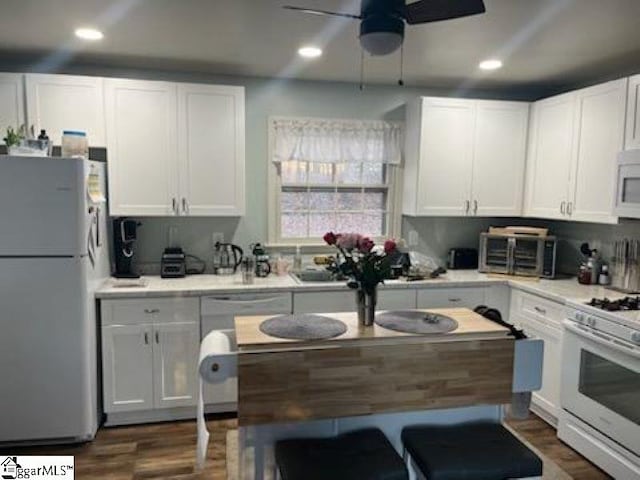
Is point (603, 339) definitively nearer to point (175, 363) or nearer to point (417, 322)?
point (417, 322)

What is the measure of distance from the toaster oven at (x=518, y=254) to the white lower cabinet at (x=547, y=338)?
341 millimetres

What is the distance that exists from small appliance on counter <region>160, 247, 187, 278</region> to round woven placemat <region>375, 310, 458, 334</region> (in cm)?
192

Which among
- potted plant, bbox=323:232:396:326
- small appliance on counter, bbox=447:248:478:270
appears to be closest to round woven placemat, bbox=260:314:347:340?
potted plant, bbox=323:232:396:326

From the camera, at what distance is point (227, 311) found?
334cm

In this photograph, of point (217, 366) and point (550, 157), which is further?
point (550, 157)

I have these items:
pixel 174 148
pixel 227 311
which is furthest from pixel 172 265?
pixel 174 148

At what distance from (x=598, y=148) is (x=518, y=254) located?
99 cm

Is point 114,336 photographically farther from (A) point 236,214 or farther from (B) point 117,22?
(B) point 117,22

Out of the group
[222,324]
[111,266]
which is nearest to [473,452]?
→ [222,324]

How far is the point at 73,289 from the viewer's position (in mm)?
2881

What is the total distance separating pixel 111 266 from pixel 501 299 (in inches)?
119

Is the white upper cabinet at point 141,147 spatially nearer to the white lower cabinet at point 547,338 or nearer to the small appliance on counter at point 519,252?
the small appliance on counter at point 519,252

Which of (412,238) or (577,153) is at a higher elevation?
(577,153)

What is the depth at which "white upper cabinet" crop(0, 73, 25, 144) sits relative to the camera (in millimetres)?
3209
